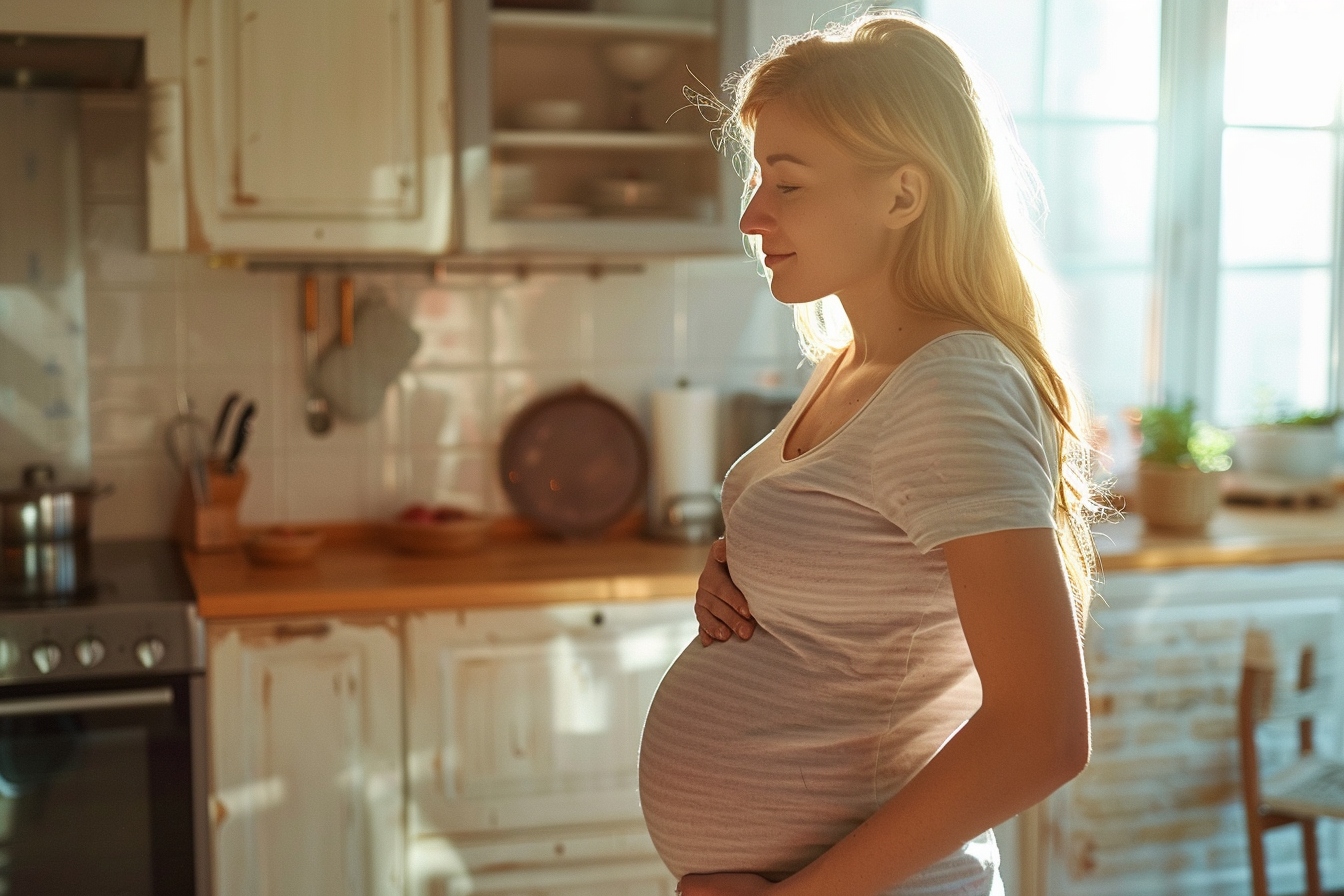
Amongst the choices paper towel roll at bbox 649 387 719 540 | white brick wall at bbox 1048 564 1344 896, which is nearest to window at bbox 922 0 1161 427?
white brick wall at bbox 1048 564 1344 896

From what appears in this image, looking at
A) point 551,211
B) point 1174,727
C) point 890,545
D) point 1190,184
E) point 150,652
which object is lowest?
point 1174,727

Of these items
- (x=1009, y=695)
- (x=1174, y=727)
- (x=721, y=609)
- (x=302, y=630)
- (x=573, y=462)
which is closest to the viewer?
(x=1009, y=695)

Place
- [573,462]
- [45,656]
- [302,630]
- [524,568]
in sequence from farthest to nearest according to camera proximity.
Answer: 1. [573,462]
2. [524,568]
3. [302,630]
4. [45,656]

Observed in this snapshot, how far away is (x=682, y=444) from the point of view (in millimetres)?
2711

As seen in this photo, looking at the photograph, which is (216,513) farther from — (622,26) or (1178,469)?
(1178,469)

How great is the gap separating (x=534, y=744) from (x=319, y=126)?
45.0 inches

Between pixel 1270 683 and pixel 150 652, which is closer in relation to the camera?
pixel 150 652

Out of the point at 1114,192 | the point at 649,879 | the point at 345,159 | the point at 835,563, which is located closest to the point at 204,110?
the point at 345,159

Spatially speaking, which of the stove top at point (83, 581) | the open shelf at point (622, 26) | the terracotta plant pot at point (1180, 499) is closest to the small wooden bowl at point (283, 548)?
the stove top at point (83, 581)

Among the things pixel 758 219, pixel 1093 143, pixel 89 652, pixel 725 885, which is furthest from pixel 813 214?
pixel 1093 143

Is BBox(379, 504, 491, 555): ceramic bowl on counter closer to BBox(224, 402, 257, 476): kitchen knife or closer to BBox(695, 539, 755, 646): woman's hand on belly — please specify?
BBox(224, 402, 257, 476): kitchen knife

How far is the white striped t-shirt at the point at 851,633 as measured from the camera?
90cm

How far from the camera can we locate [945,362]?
3.08 ft

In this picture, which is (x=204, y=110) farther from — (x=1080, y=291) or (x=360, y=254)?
(x=1080, y=291)
